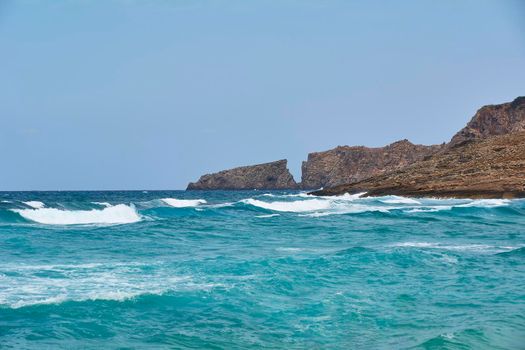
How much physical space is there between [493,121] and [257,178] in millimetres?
80199

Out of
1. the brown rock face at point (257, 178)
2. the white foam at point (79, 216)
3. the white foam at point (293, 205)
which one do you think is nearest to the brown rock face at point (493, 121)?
the white foam at point (293, 205)

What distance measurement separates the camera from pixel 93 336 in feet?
32.4

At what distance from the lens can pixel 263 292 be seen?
524 inches

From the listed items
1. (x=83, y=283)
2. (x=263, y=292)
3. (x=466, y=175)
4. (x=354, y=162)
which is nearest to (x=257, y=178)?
(x=354, y=162)

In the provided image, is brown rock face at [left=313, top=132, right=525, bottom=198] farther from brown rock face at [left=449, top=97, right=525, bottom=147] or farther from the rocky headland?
brown rock face at [left=449, top=97, right=525, bottom=147]

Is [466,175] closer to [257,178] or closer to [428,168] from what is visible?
[428,168]

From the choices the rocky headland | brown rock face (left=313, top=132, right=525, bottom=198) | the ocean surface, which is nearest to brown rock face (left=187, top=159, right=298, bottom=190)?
the rocky headland

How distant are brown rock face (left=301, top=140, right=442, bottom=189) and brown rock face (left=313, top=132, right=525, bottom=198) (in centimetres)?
6360

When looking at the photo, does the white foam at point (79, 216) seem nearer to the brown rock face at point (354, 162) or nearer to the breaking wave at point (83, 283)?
the breaking wave at point (83, 283)

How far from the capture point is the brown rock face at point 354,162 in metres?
146

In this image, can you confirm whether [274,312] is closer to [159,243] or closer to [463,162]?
[159,243]

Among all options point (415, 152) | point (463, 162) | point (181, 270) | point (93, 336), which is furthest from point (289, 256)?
point (415, 152)

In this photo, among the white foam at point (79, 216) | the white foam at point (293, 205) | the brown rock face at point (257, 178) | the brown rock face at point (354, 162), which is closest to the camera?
the white foam at point (79, 216)

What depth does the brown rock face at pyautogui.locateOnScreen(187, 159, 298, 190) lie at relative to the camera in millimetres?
174750
